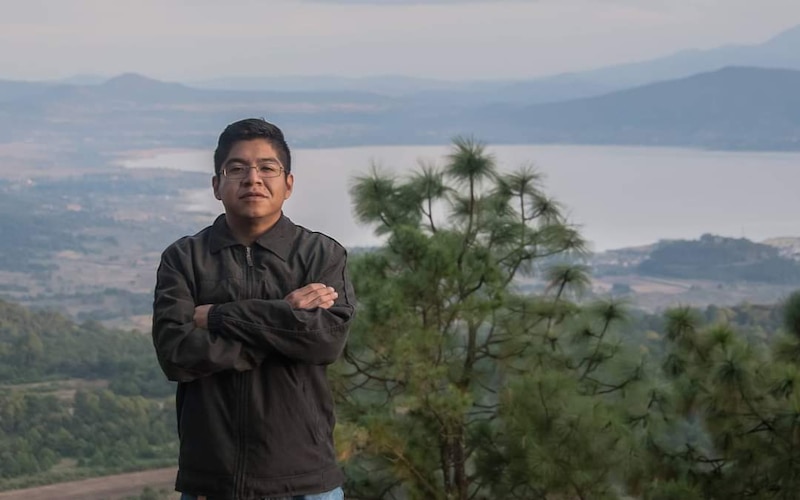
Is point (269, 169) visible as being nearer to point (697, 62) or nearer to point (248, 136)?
point (248, 136)

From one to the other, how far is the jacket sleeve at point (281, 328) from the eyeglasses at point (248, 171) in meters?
0.19

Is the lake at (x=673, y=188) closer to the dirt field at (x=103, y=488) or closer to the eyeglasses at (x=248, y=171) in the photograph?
the dirt field at (x=103, y=488)

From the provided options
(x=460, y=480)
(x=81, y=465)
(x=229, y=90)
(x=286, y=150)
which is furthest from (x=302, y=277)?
(x=229, y=90)

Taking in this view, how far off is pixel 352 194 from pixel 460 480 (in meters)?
1.61

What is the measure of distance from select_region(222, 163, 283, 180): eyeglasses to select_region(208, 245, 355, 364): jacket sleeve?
0.19m

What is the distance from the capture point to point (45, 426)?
8.93 meters

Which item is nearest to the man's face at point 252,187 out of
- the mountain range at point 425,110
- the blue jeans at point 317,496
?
the blue jeans at point 317,496

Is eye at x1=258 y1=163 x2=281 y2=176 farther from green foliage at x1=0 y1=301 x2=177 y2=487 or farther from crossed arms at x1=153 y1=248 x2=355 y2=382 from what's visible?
green foliage at x1=0 y1=301 x2=177 y2=487

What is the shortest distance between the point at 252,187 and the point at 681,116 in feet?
75.9

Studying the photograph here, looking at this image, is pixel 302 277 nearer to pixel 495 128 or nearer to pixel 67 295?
pixel 67 295

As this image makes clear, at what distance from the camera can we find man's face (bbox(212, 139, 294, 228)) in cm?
162

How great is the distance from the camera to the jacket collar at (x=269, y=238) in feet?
5.28

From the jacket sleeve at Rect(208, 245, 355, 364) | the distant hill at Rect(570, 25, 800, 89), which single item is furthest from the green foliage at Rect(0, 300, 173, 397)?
the distant hill at Rect(570, 25, 800, 89)

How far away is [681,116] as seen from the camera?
2375 cm
